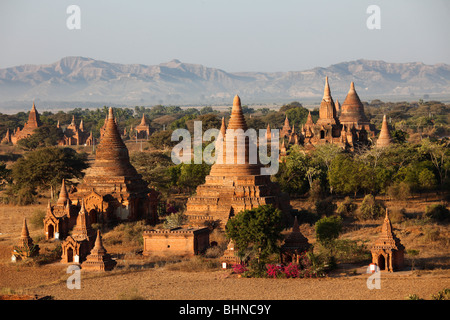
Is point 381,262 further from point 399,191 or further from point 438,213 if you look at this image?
point 399,191

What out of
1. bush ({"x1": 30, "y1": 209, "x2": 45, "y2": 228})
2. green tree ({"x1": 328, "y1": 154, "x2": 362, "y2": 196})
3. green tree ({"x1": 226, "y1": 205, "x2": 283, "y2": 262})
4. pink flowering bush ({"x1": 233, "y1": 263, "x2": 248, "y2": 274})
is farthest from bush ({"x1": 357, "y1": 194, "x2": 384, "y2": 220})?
bush ({"x1": 30, "y1": 209, "x2": 45, "y2": 228})

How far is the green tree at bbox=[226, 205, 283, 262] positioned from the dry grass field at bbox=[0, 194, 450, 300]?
4.57 feet

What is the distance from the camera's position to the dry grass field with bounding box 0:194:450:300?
24.5 meters

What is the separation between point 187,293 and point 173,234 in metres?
6.97

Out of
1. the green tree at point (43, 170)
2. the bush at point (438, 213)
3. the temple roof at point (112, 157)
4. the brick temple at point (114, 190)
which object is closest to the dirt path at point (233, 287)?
the brick temple at point (114, 190)

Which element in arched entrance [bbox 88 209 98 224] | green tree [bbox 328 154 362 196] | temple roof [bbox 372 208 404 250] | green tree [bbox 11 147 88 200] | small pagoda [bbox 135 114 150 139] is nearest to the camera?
temple roof [bbox 372 208 404 250]

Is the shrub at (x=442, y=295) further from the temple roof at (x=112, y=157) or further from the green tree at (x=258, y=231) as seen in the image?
the temple roof at (x=112, y=157)

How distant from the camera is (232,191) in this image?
36125mm

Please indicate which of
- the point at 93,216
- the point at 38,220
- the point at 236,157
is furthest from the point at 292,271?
the point at 38,220

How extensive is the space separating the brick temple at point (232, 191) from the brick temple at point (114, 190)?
4.21 metres

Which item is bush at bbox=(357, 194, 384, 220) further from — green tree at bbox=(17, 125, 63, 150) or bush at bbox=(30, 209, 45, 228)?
green tree at bbox=(17, 125, 63, 150)

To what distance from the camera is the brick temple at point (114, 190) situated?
3894 centimetres
